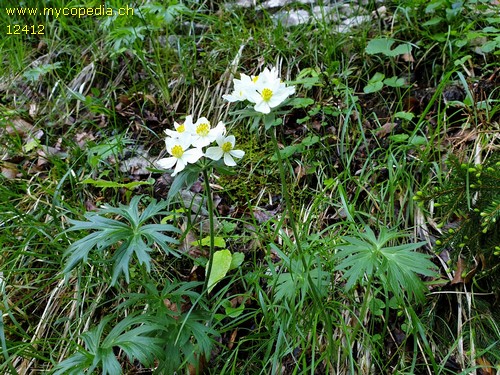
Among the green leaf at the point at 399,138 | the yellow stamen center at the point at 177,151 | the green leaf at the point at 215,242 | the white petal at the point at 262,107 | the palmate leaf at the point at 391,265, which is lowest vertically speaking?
the green leaf at the point at 215,242

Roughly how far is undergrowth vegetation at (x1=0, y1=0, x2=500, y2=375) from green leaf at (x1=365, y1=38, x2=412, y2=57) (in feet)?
0.06

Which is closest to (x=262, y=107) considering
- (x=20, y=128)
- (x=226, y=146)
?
(x=226, y=146)

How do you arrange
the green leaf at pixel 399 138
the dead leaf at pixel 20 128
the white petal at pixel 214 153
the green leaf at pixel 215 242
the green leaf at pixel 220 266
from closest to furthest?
1. the white petal at pixel 214 153
2. the green leaf at pixel 220 266
3. the green leaf at pixel 215 242
4. the green leaf at pixel 399 138
5. the dead leaf at pixel 20 128

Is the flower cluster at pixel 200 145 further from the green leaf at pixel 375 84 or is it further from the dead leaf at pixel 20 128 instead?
the dead leaf at pixel 20 128

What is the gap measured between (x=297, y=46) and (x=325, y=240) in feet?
4.37

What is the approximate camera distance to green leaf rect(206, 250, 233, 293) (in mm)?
1901

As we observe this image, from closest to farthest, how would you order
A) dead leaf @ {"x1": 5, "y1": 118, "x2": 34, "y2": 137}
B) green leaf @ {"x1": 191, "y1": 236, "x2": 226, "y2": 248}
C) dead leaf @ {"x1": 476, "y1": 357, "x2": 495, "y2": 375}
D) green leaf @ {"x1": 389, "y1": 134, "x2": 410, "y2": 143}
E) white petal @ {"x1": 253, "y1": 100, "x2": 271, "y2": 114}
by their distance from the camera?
white petal @ {"x1": 253, "y1": 100, "x2": 271, "y2": 114} → dead leaf @ {"x1": 476, "y1": 357, "x2": 495, "y2": 375} → green leaf @ {"x1": 191, "y1": 236, "x2": 226, "y2": 248} → green leaf @ {"x1": 389, "y1": 134, "x2": 410, "y2": 143} → dead leaf @ {"x1": 5, "y1": 118, "x2": 34, "y2": 137}

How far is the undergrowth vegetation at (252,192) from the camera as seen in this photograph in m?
1.52

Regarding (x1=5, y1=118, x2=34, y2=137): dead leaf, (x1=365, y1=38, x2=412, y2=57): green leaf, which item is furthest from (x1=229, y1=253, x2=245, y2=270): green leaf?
(x1=5, y1=118, x2=34, y2=137): dead leaf

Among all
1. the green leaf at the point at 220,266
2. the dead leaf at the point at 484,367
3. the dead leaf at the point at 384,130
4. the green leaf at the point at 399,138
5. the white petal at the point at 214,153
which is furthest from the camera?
the dead leaf at the point at 384,130

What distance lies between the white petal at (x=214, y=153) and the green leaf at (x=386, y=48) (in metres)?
1.38

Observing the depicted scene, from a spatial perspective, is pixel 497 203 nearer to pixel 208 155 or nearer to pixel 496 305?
pixel 496 305

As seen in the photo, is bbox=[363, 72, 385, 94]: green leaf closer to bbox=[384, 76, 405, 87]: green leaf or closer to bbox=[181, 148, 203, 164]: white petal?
bbox=[384, 76, 405, 87]: green leaf

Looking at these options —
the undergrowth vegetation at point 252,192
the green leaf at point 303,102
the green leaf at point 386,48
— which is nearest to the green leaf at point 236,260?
the undergrowth vegetation at point 252,192
